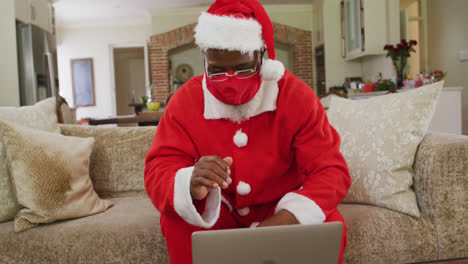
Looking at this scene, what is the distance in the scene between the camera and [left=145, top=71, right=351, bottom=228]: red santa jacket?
42.9 inches

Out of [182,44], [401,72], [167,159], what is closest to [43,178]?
[167,159]

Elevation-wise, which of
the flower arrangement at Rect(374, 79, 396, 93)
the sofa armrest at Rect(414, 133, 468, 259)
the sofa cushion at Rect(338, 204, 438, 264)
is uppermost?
the flower arrangement at Rect(374, 79, 396, 93)

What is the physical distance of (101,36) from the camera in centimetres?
909

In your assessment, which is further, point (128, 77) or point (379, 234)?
point (128, 77)

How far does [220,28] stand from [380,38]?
4997 mm

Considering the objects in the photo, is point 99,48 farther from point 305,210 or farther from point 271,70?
point 305,210

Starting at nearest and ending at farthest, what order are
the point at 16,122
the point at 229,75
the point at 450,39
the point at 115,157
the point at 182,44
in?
the point at 229,75 → the point at 16,122 → the point at 115,157 → the point at 450,39 → the point at 182,44

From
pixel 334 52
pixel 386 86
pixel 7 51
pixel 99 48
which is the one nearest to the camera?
pixel 7 51

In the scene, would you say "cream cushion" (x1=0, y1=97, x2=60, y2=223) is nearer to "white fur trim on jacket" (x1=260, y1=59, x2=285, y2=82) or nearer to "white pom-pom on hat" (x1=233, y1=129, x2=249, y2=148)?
"white pom-pom on hat" (x1=233, y1=129, x2=249, y2=148)

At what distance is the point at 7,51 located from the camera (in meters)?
3.56

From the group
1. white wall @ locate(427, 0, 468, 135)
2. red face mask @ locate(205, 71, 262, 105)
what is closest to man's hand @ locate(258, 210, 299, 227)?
red face mask @ locate(205, 71, 262, 105)

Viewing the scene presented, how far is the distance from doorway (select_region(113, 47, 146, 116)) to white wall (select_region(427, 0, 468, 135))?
304 inches

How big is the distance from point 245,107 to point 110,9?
7667 mm

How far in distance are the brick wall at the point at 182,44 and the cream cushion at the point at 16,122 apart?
231 inches
